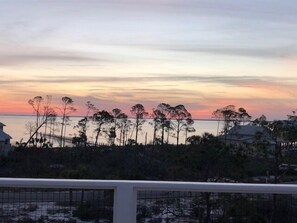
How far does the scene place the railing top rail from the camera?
429 centimetres

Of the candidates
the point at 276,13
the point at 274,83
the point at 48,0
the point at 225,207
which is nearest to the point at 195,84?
the point at 274,83

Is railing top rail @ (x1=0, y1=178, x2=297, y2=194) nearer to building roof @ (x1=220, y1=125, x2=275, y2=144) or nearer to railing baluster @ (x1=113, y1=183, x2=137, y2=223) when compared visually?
railing baluster @ (x1=113, y1=183, x2=137, y2=223)

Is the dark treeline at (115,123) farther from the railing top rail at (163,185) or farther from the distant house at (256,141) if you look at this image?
the railing top rail at (163,185)

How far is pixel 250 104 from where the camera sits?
27.1 metres

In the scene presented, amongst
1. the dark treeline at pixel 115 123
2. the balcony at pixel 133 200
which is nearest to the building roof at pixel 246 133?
the dark treeline at pixel 115 123

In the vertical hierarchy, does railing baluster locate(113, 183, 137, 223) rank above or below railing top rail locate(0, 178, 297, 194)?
below

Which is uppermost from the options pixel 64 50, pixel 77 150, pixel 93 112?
pixel 64 50

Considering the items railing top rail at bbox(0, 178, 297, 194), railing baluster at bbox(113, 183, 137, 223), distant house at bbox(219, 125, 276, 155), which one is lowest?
railing baluster at bbox(113, 183, 137, 223)

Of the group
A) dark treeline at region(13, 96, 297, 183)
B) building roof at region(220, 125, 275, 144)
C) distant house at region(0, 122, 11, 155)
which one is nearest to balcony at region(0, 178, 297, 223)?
dark treeline at region(13, 96, 297, 183)

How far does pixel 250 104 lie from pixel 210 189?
23.3 m

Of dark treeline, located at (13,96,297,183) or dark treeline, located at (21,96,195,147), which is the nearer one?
dark treeline, located at (13,96,297,183)

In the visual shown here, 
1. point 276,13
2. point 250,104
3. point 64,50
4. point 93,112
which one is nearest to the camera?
point 276,13

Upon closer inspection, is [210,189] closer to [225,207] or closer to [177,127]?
[225,207]

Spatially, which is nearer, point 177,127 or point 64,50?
point 64,50
